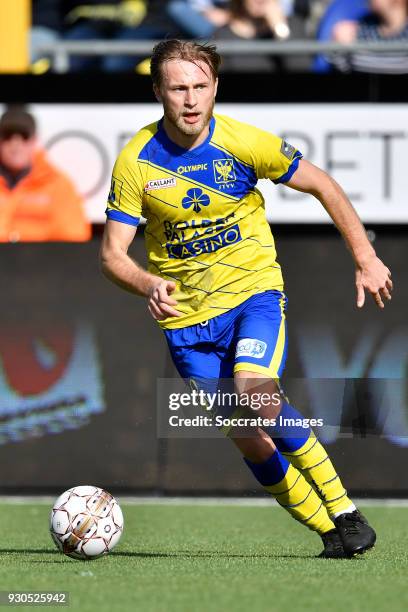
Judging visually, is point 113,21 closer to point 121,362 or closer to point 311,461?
point 121,362

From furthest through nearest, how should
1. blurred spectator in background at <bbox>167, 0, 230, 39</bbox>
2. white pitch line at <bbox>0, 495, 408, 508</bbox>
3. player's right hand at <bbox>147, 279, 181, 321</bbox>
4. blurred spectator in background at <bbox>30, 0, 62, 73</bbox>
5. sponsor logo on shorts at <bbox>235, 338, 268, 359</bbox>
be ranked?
blurred spectator in background at <bbox>30, 0, 62, 73</bbox>
blurred spectator in background at <bbox>167, 0, 230, 39</bbox>
white pitch line at <bbox>0, 495, 408, 508</bbox>
sponsor logo on shorts at <bbox>235, 338, 268, 359</bbox>
player's right hand at <bbox>147, 279, 181, 321</bbox>

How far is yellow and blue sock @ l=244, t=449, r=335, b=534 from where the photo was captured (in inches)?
244

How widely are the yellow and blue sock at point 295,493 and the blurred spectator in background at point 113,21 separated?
657 centimetres

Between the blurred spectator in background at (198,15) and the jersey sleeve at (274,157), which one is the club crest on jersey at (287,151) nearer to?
the jersey sleeve at (274,157)

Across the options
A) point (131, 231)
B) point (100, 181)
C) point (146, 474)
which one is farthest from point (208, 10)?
point (131, 231)

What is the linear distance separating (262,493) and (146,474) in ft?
3.16

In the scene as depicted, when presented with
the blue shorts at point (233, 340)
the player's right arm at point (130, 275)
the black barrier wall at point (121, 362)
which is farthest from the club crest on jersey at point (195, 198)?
the black barrier wall at point (121, 362)

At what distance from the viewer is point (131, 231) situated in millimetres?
6172

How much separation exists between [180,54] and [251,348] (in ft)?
4.73

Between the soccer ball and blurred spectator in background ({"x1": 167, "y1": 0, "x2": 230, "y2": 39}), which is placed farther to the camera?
blurred spectator in background ({"x1": 167, "y1": 0, "x2": 230, "y2": 39})

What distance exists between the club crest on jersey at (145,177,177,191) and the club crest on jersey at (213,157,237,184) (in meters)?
0.21

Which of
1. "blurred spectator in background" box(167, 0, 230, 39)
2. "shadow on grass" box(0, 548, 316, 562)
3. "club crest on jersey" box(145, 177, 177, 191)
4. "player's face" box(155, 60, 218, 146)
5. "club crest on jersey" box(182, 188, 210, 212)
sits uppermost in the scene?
"player's face" box(155, 60, 218, 146)

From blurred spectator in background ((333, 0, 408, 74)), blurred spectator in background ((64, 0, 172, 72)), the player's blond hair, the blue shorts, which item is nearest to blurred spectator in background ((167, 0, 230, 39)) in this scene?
blurred spectator in background ((64, 0, 172, 72))

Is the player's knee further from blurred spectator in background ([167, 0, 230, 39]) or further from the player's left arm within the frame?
blurred spectator in background ([167, 0, 230, 39])
